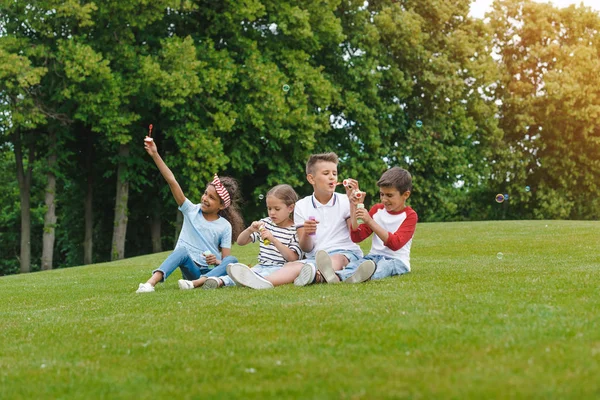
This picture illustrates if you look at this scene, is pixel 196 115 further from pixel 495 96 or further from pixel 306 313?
pixel 306 313

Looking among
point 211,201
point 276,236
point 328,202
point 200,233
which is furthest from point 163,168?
point 328,202

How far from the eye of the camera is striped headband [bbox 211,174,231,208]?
11.1 meters

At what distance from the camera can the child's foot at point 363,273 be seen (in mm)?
9727

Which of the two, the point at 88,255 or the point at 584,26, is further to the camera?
the point at 584,26

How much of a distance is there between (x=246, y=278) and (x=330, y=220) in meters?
1.44

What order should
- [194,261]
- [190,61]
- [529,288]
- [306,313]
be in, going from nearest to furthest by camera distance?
[306,313], [529,288], [194,261], [190,61]

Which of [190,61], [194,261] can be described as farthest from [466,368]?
[190,61]

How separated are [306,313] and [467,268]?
5.51m

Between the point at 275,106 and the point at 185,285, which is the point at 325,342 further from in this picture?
the point at 275,106

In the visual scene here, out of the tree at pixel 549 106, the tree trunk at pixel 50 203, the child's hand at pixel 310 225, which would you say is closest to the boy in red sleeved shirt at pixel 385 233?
the child's hand at pixel 310 225

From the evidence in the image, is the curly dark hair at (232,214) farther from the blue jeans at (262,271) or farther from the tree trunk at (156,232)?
the tree trunk at (156,232)

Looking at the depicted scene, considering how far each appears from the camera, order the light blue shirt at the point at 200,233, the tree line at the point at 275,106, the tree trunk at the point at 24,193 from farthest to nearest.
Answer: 1. the tree trunk at the point at 24,193
2. the tree line at the point at 275,106
3. the light blue shirt at the point at 200,233

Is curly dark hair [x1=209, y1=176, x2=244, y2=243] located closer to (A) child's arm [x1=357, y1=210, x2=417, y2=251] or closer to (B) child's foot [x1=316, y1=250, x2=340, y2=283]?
(B) child's foot [x1=316, y1=250, x2=340, y2=283]

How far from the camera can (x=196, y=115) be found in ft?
103
